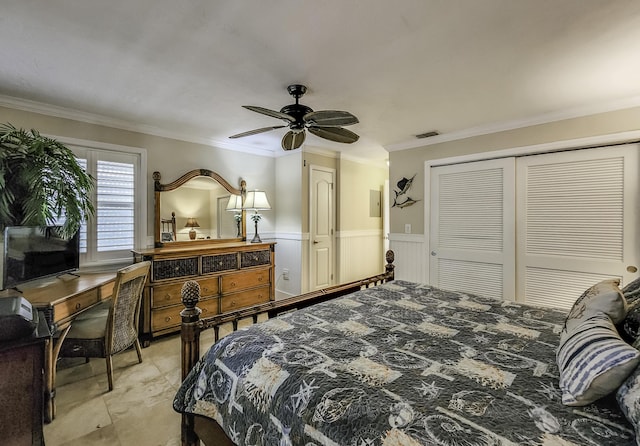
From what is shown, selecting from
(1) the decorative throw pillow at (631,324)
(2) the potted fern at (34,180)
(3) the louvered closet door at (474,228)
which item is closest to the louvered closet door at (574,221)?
(3) the louvered closet door at (474,228)

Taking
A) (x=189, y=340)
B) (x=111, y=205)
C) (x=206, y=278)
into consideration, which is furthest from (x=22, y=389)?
(x=111, y=205)

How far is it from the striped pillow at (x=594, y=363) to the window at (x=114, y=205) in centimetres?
378

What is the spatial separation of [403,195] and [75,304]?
368 cm

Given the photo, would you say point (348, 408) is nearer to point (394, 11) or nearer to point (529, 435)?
point (529, 435)

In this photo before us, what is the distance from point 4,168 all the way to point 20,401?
2.03 metres

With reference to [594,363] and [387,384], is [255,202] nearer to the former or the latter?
[387,384]

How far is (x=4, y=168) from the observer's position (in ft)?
6.89

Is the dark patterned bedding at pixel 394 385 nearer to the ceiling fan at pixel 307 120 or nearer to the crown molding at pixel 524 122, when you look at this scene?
the ceiling fan at pixel 307 120

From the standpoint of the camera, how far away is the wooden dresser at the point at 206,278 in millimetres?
3078

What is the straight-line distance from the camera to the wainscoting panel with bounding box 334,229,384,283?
4.91 metres

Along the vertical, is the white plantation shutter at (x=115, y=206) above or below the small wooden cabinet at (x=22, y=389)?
above

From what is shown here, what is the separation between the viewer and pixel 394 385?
1.06 metres

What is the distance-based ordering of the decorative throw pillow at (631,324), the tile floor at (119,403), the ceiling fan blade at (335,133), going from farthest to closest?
the ceiling fan blade at (335,133) → the tile floor at (119,403) → the decorative throw pillow at (631,324)

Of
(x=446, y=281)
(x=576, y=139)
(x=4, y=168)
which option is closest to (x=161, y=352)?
(x=4, y=168)
